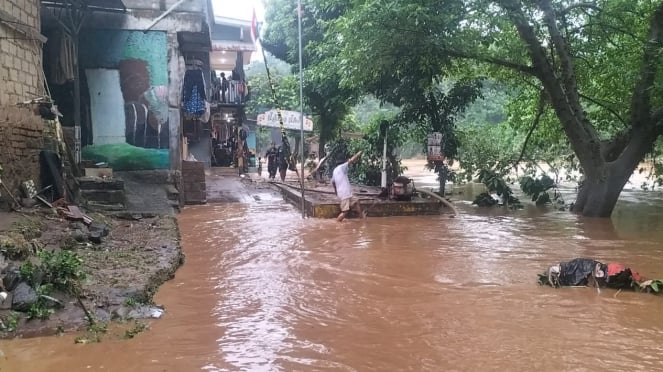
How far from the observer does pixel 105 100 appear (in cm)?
1306

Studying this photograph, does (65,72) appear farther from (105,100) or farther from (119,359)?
(119,359)

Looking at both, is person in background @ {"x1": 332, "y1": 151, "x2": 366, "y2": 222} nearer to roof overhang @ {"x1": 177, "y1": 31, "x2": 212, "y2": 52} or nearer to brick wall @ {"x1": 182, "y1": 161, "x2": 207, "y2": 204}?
brick wall @ {"x1": 182, "y1": 161, "x2": 207, "y2": 204}

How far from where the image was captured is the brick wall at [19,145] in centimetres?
791

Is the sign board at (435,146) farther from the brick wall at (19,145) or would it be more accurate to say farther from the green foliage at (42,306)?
the green foliage at (42,306)

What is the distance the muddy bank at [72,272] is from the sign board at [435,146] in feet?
29.7

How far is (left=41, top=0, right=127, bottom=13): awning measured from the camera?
11.4 meters

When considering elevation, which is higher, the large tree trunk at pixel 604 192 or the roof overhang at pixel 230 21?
the roof overhang at pixel 230 21

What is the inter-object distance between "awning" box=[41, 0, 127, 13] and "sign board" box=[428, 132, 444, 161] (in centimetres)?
842

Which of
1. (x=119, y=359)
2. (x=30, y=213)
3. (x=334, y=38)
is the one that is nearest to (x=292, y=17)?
(x=334, y=38)

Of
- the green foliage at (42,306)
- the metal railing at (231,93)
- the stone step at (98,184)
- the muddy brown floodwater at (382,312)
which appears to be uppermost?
the metal railing at (231,93)

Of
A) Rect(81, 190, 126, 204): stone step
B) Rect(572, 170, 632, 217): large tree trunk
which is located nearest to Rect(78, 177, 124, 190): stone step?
Rect(81, 190, 126, 204): stone step

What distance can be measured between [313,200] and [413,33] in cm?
444

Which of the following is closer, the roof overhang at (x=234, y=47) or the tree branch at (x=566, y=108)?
the tree branch at (x=566, y=108)

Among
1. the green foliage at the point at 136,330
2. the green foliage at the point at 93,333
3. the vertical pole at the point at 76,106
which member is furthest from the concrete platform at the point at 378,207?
the green foliage at the point at 93,333
